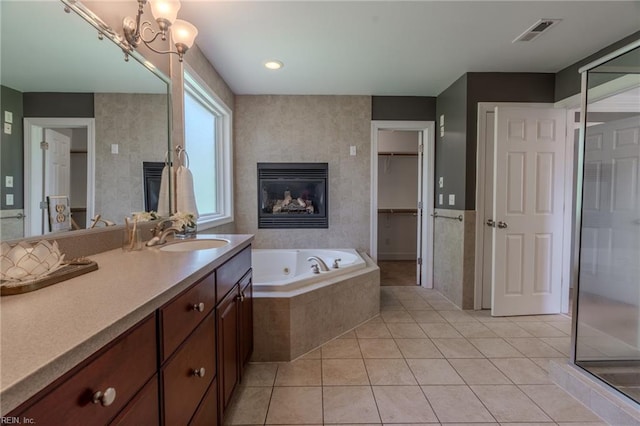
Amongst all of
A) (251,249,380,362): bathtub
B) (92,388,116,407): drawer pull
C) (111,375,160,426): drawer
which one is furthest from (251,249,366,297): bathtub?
(92,388,116,407): drawer pull

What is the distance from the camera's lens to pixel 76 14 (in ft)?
3.86

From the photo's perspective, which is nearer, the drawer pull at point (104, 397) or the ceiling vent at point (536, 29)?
the drawer pull at point (104, 397)

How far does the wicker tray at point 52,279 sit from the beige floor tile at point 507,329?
279cm

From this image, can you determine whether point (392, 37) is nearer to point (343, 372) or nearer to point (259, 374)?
point (343, 372)

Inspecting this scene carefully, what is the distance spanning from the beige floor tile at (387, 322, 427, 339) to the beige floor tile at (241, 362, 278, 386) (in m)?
1.02

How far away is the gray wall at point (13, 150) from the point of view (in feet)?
2.85

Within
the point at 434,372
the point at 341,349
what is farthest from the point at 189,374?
the point at 434,372

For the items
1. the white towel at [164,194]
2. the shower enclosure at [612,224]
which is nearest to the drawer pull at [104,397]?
the white towel at [164,194]

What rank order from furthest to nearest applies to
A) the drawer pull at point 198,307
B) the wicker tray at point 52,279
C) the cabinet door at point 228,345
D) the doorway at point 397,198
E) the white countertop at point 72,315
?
the doorway at point 397,198, the cabinet door at point 228,345, the drawer pull at point 198,307, the wicker tray at point 52,279, the white countertop at point 72,315

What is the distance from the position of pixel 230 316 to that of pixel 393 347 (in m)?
1.34

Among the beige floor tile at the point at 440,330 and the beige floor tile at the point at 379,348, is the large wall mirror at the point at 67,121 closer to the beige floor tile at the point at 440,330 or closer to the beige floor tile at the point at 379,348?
the beige floor tile at the point at 379,348

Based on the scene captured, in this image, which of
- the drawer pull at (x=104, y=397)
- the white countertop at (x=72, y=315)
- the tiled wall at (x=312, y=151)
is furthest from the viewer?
the tiled wall at (x=312, y=151)

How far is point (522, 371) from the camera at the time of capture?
1890 millimetres

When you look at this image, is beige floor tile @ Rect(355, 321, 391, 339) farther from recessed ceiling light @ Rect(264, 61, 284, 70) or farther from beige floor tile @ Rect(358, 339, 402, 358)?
recessed ceiling light @ Rect(264, 61, 284, 70)
